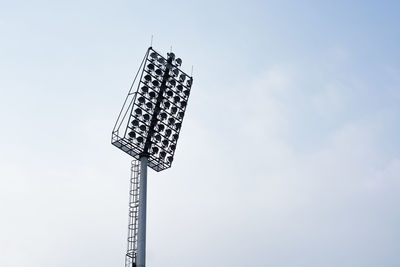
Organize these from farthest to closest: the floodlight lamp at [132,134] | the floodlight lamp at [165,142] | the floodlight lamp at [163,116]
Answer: the floodlight lamp at [163,116] → the floodlight lamp at [165,142] → the floodlight lamp at [132,134]

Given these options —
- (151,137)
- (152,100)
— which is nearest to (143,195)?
(151,137)

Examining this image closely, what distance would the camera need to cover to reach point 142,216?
3950 cm

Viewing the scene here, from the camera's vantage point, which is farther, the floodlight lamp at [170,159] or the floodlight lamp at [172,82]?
the floodlight lamp at [172,82]

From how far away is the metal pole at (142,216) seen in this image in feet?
125

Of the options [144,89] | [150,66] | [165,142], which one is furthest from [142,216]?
[150,66]

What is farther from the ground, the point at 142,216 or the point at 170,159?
the point at 170,159

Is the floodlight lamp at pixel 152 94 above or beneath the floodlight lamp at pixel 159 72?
beneath

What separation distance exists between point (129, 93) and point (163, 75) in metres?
3.23

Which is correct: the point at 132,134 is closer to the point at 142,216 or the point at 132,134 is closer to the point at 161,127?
the point at 161,127

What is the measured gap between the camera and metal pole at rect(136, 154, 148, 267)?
3825cm

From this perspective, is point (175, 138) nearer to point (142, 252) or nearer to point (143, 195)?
point (143, 195)

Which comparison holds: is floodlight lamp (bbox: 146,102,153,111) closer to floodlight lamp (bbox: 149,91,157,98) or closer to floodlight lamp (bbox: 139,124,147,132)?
floodlight lamp (bbox: 149,91,157,98)

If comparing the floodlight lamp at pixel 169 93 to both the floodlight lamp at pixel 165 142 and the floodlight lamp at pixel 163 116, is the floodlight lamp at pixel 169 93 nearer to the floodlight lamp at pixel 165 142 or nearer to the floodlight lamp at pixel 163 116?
the floodlight lamp at pixel 163 116

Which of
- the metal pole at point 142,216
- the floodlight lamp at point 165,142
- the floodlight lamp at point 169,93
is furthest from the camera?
the floodlight lamp at point 169,93
